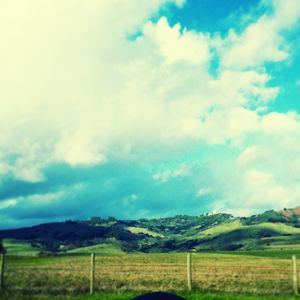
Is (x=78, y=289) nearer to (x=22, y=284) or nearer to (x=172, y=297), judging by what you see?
(x=22, y=284)

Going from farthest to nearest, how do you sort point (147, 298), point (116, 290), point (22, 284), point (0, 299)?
point (22, 284) → point (116, 290) → point (0, 299) → point (147, 298)

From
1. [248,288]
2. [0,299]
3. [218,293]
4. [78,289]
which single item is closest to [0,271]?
[0,299]

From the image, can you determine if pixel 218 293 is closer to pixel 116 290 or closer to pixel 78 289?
pixel 116 290

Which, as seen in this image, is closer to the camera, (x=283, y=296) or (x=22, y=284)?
(x=283, y=296)

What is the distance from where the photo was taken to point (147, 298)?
8586mm

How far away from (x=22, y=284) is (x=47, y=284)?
4.41 ft

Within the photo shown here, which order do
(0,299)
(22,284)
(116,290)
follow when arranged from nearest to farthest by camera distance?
(0,299)
(116,290)
(22,284)

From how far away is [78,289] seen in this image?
21.6m

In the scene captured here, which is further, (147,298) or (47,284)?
(47,284)

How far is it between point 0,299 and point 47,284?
402cm

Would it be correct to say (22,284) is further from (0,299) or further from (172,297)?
(172,297)

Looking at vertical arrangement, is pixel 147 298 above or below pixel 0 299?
above

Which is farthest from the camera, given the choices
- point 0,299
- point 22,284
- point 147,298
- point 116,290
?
point 22,284

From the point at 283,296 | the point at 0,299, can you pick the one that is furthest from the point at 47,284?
the point at 283,296
